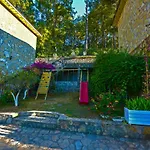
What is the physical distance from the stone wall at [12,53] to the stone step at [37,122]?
3350 millimetres

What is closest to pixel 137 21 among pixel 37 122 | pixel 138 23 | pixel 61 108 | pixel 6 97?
pixel 138 23

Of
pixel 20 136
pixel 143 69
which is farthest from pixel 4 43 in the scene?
pixel 143 69

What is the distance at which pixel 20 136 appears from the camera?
12.3 feet

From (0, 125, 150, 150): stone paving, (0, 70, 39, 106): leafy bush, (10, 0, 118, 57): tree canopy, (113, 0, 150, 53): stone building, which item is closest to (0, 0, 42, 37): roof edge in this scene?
(0, 70, 39, 106): leafy bush

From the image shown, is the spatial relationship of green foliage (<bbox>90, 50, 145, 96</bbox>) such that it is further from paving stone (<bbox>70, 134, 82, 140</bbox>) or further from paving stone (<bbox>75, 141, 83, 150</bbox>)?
paving stone (<bbox>75, 141, 83, 150</bbox>)

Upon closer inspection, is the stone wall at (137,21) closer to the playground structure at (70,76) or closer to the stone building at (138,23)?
the stone building at (138,23)

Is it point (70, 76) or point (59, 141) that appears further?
point (70, 76)

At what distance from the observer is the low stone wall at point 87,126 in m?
3.59

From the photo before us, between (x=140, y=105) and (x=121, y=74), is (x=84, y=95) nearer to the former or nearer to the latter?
(x=121, y=74)

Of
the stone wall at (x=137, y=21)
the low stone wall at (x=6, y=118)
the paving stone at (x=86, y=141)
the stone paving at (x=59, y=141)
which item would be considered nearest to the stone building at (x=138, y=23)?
the stone wall at (x=137, y=21)

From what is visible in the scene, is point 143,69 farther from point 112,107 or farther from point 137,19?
point 137,19

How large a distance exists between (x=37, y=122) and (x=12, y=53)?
4739 mm

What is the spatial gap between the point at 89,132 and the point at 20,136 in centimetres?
176

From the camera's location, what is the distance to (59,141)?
3.46 m
